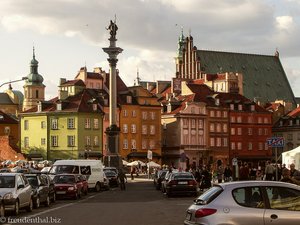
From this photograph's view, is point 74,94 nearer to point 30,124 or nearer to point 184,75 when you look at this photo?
point 30,124

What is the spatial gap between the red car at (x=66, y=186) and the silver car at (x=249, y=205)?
83.3 feet

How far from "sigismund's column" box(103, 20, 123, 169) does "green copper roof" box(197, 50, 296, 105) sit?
66841 mm

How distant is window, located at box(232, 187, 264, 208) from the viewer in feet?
51.1

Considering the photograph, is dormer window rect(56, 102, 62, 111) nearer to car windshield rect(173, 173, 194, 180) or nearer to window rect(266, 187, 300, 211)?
car windshield rect(173, 173, 194, 180)

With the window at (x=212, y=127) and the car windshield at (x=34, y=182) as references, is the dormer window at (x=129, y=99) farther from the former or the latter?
the car windshield at (x=34, y=182)

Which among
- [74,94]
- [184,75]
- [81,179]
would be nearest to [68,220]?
[81,179]

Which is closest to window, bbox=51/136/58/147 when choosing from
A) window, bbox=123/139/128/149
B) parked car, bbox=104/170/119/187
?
window, bbox=123/139/128/149

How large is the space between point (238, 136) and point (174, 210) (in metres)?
109

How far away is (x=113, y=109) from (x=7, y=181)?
6192 centimetres

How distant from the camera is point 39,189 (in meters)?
32.7

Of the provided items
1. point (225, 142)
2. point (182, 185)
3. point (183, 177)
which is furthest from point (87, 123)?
point (182, 185)

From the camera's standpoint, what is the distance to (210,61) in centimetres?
16012

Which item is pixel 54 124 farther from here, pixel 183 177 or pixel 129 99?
pixel 183 177

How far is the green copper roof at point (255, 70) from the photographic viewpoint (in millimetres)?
160125
